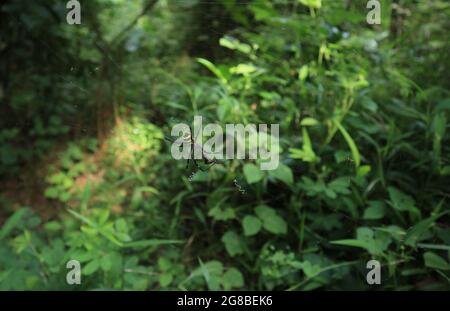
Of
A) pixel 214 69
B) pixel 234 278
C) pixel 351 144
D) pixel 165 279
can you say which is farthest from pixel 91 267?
pixel 351 144

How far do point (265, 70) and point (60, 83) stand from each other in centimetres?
79

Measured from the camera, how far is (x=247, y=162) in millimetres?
1021

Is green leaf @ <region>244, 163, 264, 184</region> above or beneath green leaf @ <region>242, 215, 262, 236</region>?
above

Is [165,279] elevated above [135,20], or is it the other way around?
[135,20]

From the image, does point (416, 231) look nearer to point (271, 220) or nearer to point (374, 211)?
point (374, 211)

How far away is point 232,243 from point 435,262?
0.45 m

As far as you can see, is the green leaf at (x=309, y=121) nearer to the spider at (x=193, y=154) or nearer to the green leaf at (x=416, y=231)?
the spider at (x=193, y=154)

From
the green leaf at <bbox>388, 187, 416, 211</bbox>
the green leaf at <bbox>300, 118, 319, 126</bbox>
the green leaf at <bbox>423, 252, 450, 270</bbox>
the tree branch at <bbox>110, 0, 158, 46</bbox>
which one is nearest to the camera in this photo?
the green leaf at <bbox>423, 252, 450, 270</bbox>

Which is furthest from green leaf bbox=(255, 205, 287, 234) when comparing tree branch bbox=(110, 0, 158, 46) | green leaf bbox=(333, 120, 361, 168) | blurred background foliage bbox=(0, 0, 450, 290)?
tree branch bbox=(110, 0, 158, 46)

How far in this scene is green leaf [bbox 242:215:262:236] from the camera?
981 mm

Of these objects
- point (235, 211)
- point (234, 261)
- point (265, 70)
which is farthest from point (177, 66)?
point (234, 261)

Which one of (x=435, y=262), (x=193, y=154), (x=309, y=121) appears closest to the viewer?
(x=435, y=262)

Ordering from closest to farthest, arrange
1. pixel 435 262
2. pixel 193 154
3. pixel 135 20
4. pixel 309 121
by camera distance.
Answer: pixel 435 262
pixel 193 154
pixel 309 121
pixel 135 20

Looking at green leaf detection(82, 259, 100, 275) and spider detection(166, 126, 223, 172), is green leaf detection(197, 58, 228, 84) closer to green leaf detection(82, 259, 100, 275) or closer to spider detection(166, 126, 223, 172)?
spider detection(166, 126, 223, 172)
